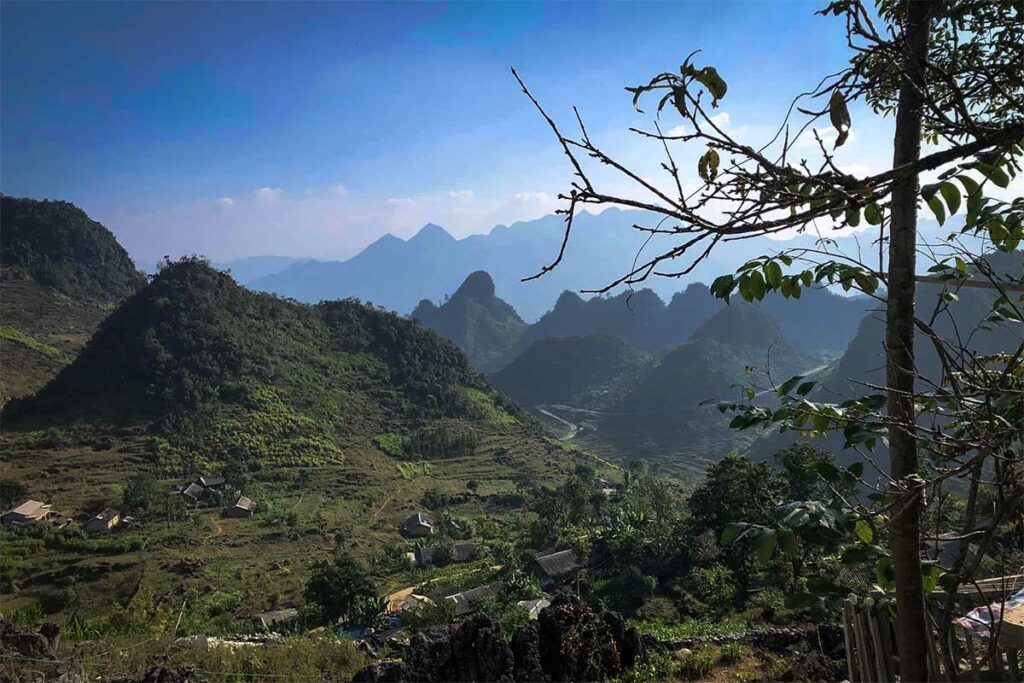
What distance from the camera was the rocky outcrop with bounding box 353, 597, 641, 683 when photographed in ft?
14.9

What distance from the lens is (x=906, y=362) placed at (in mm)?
1264

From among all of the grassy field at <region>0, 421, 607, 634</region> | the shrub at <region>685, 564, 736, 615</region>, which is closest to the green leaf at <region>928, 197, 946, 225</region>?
the shrub at <region>685, 564, 736, 615</region>

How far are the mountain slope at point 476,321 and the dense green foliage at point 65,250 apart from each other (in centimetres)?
5615

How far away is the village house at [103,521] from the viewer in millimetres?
22672

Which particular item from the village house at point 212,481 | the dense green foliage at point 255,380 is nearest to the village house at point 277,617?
the village house at point 212,481

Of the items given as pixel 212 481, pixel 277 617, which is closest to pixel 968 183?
pixel 277 617

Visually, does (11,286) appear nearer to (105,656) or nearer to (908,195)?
(105,656)

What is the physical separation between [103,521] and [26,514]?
3.01m

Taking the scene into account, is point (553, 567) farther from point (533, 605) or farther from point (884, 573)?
point (884, 573)

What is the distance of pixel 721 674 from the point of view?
16.0ft

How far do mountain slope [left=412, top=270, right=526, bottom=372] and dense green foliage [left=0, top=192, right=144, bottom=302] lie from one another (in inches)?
2211

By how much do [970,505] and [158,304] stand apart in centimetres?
4593

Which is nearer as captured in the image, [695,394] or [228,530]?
[228,530]

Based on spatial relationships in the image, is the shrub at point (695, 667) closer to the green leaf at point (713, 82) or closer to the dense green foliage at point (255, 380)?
the green leaf at point (713, 82)
